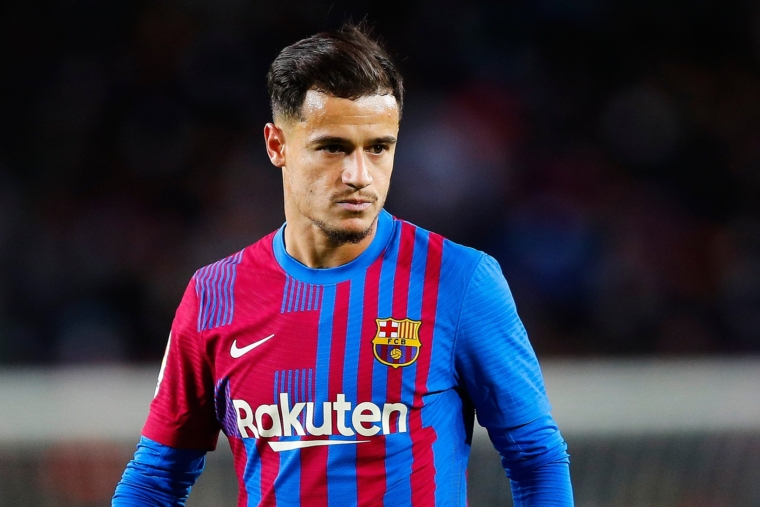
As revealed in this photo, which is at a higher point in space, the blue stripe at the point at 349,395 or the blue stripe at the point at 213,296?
the blue stripe at the point at 213,296

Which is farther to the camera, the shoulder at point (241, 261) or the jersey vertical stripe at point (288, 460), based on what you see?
the shoulder at point (241, 261)

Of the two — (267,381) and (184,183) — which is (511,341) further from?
(184,183)

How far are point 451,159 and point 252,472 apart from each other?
4.96 metres

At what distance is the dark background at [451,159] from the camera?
247 inches

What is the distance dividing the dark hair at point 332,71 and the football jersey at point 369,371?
37 cm

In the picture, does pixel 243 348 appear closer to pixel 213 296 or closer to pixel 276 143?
pixel 213 296

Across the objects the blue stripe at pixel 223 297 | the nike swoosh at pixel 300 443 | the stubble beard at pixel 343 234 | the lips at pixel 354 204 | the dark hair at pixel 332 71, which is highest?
the dark hair at pixel 332 71

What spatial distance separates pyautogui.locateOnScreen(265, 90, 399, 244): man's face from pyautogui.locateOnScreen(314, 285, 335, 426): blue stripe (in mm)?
145

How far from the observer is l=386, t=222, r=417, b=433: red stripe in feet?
6.72

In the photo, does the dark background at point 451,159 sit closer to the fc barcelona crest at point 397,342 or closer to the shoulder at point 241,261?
the shoulder at point 241,261

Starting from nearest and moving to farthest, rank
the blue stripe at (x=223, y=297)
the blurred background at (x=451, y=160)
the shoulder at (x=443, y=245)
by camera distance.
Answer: the shoulder at (x=443, y=245) → the blue stripe at (x=223, y=297) → the blurred background at (x=451, y=160)

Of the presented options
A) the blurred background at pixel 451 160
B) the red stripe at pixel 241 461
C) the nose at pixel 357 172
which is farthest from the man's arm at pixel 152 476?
the blurred background at pixel 451 160

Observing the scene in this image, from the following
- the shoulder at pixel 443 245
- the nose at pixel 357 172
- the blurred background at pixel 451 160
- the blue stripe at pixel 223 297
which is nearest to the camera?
the nose at pixel 357 172

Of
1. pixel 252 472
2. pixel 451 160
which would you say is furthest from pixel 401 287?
pixel 451 160
